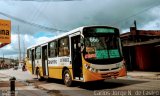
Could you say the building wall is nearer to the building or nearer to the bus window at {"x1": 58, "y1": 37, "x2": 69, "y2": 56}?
the building

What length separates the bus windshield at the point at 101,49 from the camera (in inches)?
551

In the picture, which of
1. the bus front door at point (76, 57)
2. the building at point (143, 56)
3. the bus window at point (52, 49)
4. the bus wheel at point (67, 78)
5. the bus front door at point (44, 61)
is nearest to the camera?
the bus front door at point (76, 57)

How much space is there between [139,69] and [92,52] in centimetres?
1812

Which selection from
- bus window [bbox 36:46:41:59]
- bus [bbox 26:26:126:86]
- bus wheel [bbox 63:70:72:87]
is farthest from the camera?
bus window [bbox 36:46:41:59]

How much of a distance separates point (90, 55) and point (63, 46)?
127 inches

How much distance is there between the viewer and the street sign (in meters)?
16.8

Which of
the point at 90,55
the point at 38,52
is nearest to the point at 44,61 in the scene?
the point at 38,52

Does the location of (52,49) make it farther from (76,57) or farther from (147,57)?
(147,57)

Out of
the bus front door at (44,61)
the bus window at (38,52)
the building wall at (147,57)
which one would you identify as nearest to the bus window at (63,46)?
the bus front door at (44,61)

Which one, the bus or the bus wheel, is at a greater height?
the bus

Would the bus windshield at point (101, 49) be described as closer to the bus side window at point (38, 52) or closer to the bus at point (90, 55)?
the bus at point (90, 55)

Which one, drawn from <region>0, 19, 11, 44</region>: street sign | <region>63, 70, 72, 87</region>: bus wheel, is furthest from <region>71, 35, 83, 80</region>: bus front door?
<region>0, 19, 11, 44</region>: street sign

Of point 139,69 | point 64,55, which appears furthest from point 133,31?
point 64,55

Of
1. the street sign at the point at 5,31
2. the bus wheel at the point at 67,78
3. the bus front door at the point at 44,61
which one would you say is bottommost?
the bus wheel at the point at 67,78
